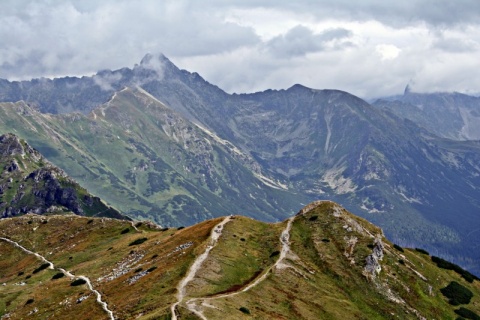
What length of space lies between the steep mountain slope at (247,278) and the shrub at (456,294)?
0.33 meters

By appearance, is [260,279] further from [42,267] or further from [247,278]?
[42,267]

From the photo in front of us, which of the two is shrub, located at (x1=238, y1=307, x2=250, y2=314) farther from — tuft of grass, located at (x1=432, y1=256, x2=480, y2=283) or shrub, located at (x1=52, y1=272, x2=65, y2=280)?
tuft of grass, located at (x1=432, y1=256, x2=480, y2=283)

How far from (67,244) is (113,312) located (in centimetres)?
9608

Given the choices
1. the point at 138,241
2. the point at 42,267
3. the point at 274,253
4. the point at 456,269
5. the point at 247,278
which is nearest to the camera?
the point at 247,278

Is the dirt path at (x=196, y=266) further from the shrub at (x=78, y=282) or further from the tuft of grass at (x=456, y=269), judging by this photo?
the tuft of grass at (x=456, y=269)

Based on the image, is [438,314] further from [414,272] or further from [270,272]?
[270,272]

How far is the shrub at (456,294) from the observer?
128000 mm

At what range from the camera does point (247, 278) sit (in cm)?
11069

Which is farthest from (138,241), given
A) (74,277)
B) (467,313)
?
(467,313)

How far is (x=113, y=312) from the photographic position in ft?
309

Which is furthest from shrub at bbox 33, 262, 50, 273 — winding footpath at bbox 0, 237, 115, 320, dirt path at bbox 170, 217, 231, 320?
dirt path at bbox 170, 217, 231, 320

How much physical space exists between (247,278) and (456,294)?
57.7 meters

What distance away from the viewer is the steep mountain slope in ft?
317

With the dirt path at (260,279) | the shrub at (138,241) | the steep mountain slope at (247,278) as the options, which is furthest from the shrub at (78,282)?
the dirt path at (260,279)
